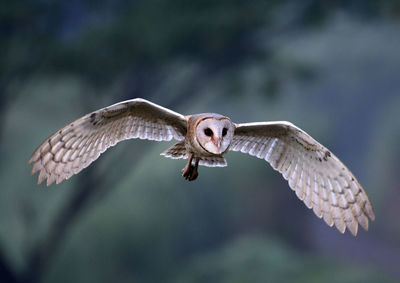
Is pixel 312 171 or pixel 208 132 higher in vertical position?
pixel 312 171

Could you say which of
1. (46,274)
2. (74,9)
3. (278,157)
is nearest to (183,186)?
(46,274)

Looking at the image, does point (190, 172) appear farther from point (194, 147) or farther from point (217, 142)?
point (217, 142)

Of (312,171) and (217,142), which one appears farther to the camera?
(312,171)

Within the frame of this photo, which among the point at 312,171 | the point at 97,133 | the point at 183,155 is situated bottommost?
the point at 97,133

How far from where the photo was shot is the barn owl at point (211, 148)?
205cm

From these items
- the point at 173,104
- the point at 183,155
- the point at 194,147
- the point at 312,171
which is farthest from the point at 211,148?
the point at 173,104

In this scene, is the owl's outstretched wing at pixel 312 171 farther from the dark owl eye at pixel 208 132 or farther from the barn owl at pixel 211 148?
the dark owl eye at pixel 208 132

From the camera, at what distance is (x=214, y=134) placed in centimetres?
191

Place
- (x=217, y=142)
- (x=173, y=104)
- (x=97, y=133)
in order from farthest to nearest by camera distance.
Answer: (x=173, y=104)
(x=97, y=133)
(x=217, y=142)

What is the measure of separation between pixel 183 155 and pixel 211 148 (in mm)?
335

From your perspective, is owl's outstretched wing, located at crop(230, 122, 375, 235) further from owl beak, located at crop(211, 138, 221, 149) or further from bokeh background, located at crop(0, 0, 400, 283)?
bokeh background, located at crop(0, 0, 400, 283)

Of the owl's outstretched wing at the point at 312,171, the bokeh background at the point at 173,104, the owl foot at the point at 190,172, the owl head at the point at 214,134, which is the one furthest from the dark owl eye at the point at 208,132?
the bokeh background at the point at 173,104

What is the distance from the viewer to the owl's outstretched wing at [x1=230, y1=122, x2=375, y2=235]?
2.29m

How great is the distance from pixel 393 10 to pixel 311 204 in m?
6.08
